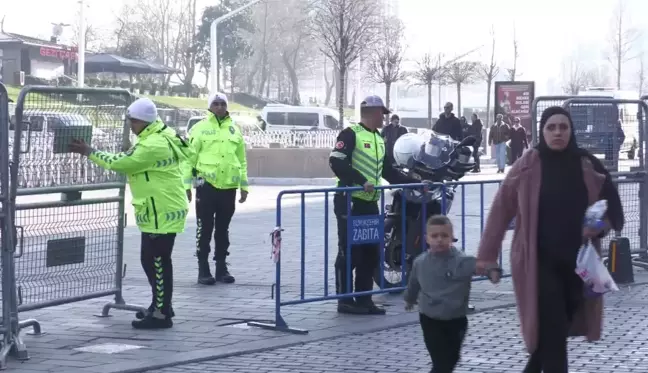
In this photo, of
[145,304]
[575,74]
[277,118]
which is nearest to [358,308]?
[145,304]

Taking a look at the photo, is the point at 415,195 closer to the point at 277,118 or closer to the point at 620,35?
the point at 277,118

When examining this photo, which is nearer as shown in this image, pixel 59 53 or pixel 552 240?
pixel 552 240

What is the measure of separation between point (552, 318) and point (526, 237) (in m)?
0.41

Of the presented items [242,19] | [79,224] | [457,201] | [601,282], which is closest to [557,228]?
[601,282]

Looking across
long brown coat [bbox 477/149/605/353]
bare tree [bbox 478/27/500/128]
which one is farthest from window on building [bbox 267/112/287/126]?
long brown coat [bbox 477/149/605/353]

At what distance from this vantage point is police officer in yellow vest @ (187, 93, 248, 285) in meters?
11.4

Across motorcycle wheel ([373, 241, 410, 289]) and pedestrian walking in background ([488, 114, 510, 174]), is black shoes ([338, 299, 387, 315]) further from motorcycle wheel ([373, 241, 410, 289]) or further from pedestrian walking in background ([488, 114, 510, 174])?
pedestrian walking in background ([488, 114, 510, 174])

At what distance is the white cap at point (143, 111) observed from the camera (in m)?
8.94

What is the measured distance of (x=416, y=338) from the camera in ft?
28.7

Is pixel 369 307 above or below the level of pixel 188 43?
below

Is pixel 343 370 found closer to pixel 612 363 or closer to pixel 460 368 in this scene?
pixel 460 368

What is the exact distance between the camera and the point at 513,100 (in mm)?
36406

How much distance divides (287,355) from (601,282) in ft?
9.16

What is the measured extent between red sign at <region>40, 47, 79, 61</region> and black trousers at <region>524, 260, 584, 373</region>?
57653 mm
